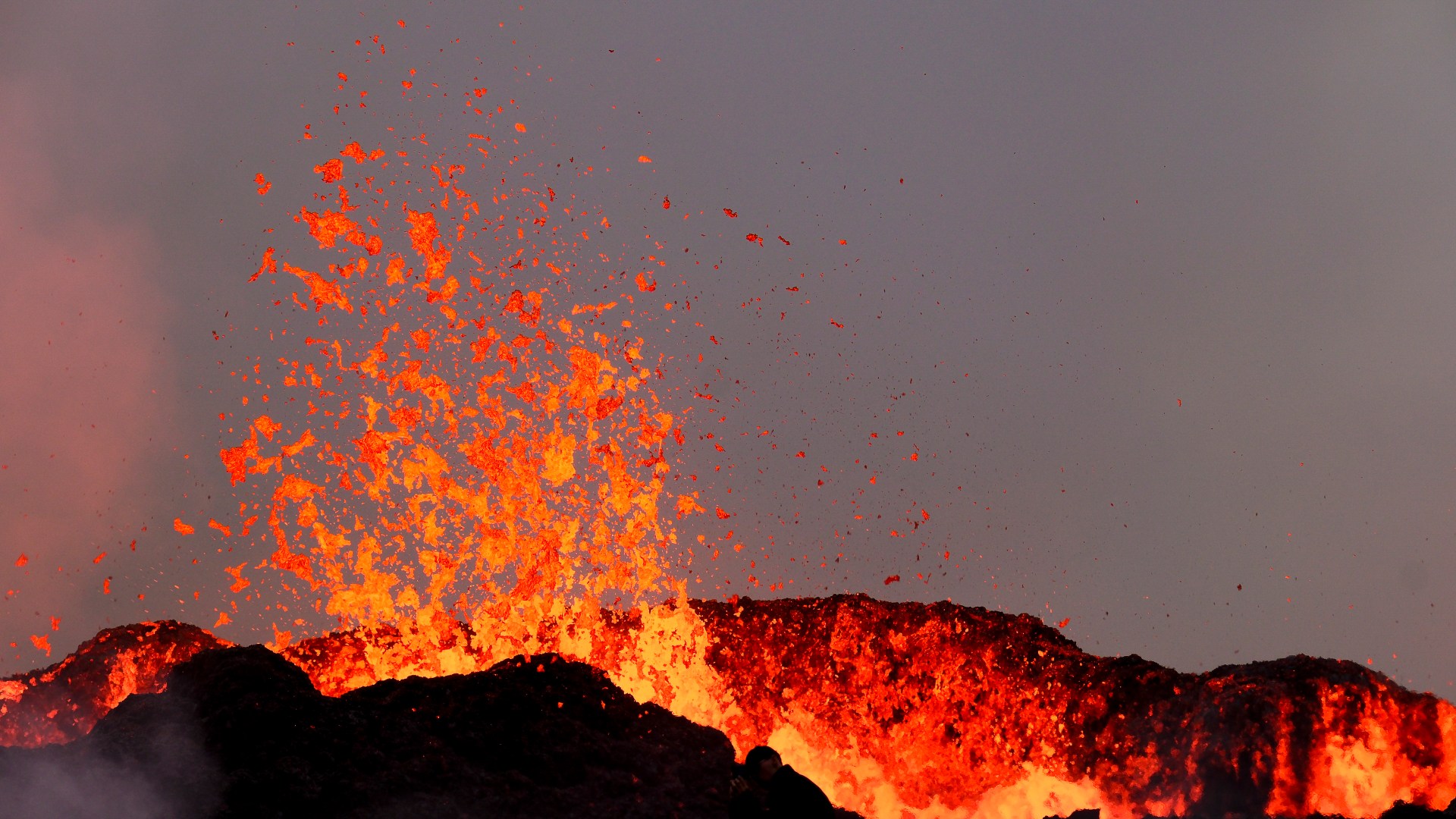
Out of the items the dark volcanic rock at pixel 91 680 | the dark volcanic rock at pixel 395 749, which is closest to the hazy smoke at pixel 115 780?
the dark volcanic rock at pixel 395 749

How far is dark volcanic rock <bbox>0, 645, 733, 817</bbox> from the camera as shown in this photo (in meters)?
15.8

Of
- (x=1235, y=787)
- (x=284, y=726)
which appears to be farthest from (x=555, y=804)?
(x=1235, y=787)

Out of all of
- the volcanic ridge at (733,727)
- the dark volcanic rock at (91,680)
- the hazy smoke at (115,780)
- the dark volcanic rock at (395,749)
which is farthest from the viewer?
the dark volcanic rock at (91,680)

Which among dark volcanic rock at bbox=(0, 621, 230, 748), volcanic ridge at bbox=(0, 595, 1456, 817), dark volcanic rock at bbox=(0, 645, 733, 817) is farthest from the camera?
dark volcanic rock at bbox=(0, 621, 230, 748)

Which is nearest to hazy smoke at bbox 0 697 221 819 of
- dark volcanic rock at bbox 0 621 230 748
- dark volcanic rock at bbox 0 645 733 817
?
dark volcanic rock at bbox 0 645 733 817

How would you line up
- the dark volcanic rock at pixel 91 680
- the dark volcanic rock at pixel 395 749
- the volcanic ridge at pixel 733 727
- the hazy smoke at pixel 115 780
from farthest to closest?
1. the dark volcanic rock at pixel 91 680
2. the volcanic ridge at pixel 733 727
3. the dark volcanic rock at pixel 395 749
4. the hazy smoke at pixel 115 780

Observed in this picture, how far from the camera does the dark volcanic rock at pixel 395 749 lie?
15.8 metres

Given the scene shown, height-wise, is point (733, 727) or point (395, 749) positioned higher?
point (733, 727)

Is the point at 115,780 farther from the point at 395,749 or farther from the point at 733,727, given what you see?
the point at 733,727

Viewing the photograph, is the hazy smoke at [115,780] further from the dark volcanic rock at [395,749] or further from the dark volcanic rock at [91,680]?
the dark volcanic rock at [91,680]

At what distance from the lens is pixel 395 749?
58.3ft

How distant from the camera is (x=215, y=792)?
1555cm

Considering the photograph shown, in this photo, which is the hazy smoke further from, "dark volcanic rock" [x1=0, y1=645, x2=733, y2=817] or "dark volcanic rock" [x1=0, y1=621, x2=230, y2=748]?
"dark volcanic rock" [x1=0, y1=621, x2=230, y2=748]

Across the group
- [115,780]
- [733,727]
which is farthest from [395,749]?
[733,727]
